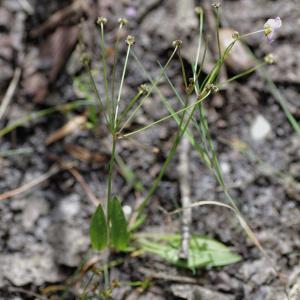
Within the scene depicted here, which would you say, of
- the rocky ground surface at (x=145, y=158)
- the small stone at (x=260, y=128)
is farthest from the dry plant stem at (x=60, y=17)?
the small stone at (x=260, y=128)

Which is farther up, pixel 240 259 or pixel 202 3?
pixel 202 3

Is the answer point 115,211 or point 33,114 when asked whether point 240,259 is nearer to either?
point 115,211

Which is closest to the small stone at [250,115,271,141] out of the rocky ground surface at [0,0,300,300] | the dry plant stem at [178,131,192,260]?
the rocky ground surface at [0,0,300,300]

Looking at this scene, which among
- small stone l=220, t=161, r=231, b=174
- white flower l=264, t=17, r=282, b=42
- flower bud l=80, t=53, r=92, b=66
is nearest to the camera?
white flower l=264, t=17, r=282, b=42

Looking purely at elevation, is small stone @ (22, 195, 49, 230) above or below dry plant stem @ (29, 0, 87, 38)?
below

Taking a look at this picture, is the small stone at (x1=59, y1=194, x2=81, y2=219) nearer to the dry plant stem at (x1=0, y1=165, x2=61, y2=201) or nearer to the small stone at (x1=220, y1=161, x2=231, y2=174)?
the dry plant stem at (x1=0, y1=165, x2=61, y2=201)

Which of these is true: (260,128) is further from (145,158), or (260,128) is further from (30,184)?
(30,184)

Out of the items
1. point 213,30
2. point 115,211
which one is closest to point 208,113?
point 213,30

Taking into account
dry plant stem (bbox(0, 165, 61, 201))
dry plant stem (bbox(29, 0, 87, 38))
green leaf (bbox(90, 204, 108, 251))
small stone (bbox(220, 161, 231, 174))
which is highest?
dry plant stem (bbox(29, 0, 87, 38))
